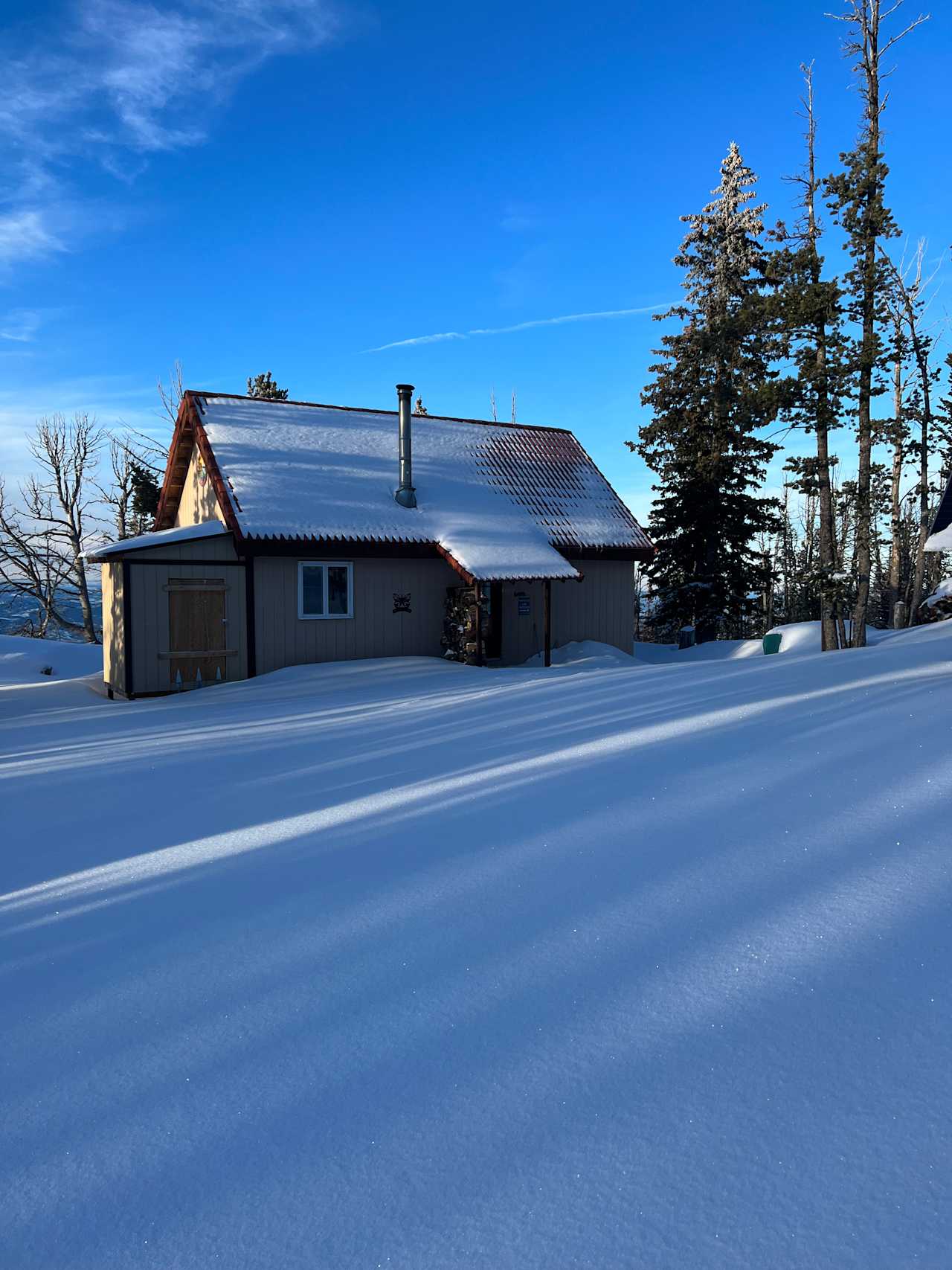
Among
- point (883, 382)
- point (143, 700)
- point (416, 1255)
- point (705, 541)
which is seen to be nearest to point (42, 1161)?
point (416, 1255)

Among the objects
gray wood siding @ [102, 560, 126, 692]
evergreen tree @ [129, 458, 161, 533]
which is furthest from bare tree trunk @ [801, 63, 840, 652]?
evergreen tree @ [129, 458, 161, 533]

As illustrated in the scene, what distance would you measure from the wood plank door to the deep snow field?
870cm

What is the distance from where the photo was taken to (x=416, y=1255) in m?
1.88

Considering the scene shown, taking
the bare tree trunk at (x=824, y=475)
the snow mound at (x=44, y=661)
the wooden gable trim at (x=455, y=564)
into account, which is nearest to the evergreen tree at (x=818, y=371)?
the bare tree trunk at (x=824, y=475)

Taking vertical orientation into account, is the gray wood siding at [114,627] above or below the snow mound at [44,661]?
above

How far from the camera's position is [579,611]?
63.8ft

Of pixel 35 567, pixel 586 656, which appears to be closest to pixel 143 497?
pixel 35 567

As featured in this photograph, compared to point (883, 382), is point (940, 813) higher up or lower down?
lower down

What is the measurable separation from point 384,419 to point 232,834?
16.9 metres

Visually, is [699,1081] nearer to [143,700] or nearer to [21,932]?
[21,932]

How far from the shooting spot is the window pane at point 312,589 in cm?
1614

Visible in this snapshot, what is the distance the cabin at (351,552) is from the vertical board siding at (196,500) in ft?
0.19

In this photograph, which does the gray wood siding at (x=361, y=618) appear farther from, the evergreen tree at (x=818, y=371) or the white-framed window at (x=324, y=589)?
the evergreen tree at (x=818, y=371)

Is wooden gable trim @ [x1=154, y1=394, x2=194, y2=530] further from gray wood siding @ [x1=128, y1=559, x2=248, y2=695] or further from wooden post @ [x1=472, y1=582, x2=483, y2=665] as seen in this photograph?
wooden post @ [x1=472, y1=582, x2=483, y2=665]
